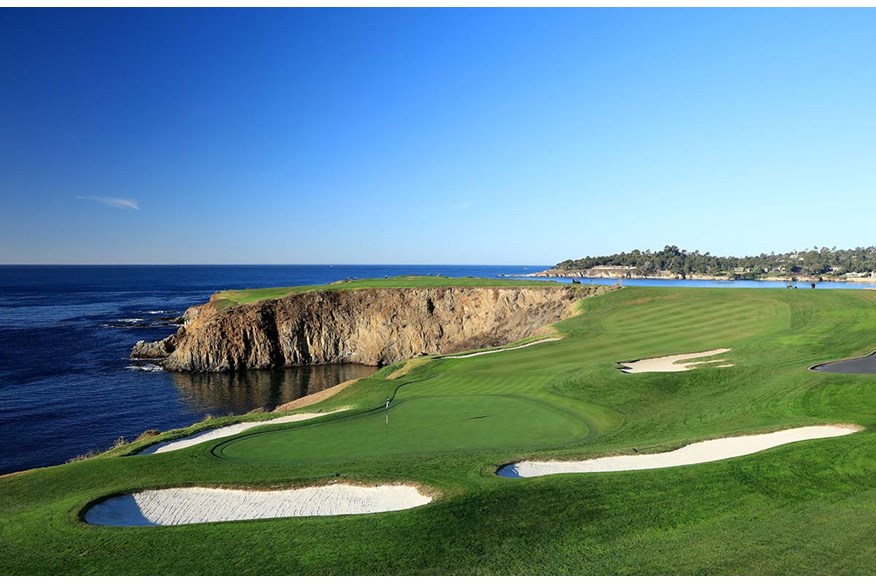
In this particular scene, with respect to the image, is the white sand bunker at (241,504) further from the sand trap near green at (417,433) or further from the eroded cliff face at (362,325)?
the eroded cliff face at (362,325)

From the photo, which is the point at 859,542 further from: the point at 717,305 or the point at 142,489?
the point at 717,305

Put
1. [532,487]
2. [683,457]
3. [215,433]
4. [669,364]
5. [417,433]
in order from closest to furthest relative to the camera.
Result: 1. [532,487]
2. [683,457]
3. [417,433]
4. [215,433]
5. [669,364]

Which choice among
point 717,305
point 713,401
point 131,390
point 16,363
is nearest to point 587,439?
point 713,401

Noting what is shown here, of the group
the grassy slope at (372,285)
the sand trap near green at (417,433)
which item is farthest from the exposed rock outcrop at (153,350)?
the sand trap near green at (417,433)

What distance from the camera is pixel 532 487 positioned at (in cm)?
1193

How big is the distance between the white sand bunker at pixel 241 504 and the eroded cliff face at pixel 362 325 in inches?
1810

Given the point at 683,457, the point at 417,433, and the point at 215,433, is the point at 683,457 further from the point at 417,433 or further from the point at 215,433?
the point at 215,433

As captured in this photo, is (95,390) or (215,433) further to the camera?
(95,390)

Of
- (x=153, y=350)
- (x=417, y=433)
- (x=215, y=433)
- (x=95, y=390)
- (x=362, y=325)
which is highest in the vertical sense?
(x=417, y=433)

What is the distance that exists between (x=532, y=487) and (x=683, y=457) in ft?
18.5

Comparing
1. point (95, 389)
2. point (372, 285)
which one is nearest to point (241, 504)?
point (95, 389)

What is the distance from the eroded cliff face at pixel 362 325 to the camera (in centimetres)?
5800

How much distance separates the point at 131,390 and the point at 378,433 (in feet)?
120

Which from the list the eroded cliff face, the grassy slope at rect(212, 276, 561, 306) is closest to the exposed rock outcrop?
the eroded cliff face
